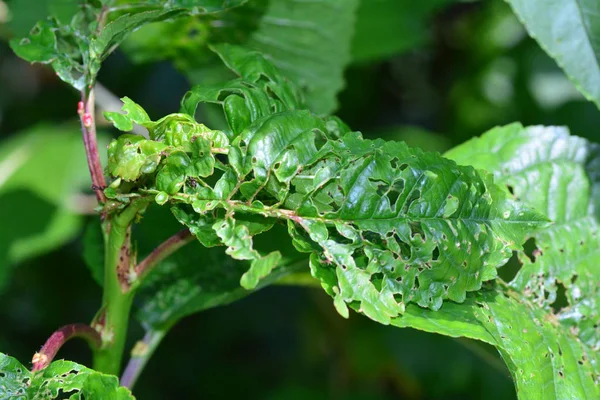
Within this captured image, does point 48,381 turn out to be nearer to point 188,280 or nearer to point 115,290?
point 115,290

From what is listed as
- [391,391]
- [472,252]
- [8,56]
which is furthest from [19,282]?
[472,252]

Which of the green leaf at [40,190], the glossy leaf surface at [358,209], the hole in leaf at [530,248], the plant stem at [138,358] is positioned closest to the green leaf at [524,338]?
the glossy leaf surface at [358,209]

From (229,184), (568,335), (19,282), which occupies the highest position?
(229,184)

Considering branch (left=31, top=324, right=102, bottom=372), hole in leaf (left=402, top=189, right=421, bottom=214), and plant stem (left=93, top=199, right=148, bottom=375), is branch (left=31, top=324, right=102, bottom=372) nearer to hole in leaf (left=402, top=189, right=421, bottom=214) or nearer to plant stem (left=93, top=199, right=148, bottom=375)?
plant stem (left=93, top=199, right=148, bottom=375)

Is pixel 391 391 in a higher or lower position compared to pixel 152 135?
lower

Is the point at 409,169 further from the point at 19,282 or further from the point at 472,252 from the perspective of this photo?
the point at 19,282

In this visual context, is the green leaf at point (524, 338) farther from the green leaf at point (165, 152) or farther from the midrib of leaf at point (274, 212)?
the green leaf at point (165, 152)

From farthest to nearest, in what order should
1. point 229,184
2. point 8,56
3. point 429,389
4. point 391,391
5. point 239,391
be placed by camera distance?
point 8,56
point 239,391
point 391,391
point 429,389
point 229,184

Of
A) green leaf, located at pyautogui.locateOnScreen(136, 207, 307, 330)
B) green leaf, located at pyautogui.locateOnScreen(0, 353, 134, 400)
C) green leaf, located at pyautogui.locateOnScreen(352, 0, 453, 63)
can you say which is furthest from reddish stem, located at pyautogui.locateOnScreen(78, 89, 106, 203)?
green leaf, located at pyautogui.locateOnScreen(352, 0, 453, 63)
